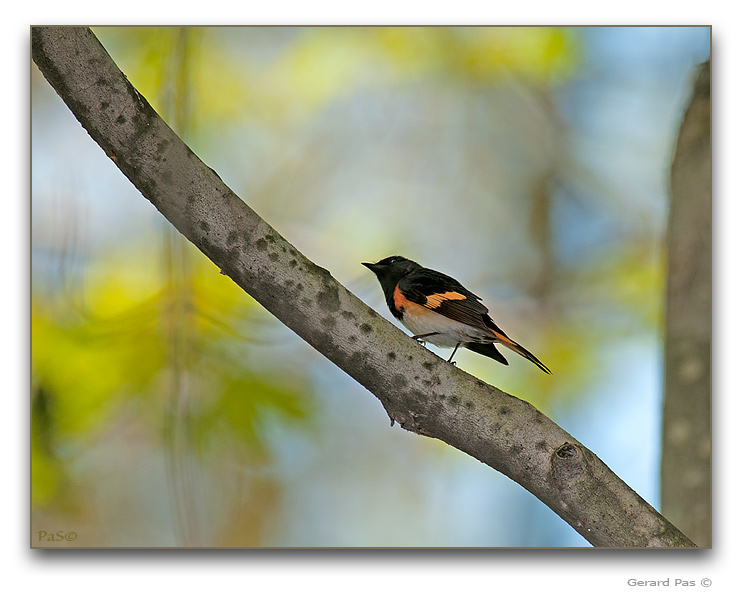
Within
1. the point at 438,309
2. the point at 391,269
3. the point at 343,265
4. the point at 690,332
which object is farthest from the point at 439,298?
the point at 690,332

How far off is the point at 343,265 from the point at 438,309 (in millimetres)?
387

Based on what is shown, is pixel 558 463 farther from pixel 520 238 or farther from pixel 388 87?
pixel 388 87

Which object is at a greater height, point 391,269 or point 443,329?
point 391,269

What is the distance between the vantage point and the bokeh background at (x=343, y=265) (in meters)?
1.86

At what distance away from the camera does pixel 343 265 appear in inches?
81.6

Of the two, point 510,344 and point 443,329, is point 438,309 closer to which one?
point 443,329

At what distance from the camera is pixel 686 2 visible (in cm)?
198

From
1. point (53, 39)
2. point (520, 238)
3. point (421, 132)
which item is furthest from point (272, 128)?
point (520, 238)

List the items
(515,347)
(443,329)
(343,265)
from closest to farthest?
(515,347), (443,329), (343,265)

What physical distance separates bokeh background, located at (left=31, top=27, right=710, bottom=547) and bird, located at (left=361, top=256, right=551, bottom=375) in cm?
12

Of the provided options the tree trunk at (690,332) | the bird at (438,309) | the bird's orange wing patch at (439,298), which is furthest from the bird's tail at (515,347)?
the tree trunk at (690,332)

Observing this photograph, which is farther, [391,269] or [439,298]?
[391,269]

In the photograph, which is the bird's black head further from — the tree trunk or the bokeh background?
the tree trunk

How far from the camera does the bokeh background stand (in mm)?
1860
